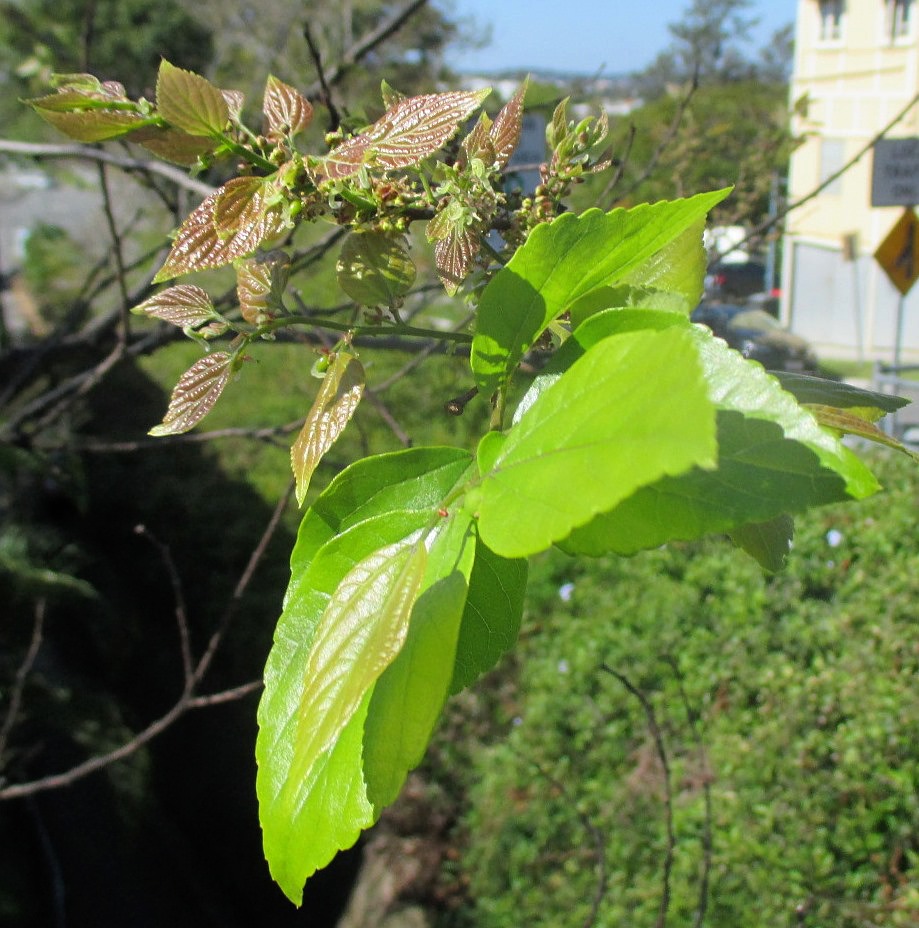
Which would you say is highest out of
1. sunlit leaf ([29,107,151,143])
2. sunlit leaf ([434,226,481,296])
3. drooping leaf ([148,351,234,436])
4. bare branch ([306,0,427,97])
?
bare branch ([306,0,427,97])

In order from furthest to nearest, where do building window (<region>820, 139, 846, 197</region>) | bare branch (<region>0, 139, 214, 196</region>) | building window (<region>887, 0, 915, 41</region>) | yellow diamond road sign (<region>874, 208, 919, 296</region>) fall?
building window (<region>820, 139, 846, 197</region>) → building window (<region>887, 0, 915, 41</region>) → yellow diamond road sign (<region>874, 208, 919, 296</region>) → bare branch (<region>0, 139, 214, 196</region>)

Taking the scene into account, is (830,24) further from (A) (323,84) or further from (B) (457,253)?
(B) (457,253)

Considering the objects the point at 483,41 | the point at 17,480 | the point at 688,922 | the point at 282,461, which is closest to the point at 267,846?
the point at 688,922

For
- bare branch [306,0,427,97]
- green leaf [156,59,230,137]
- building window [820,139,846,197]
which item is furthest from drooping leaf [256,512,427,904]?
building window [820,139,846,197]

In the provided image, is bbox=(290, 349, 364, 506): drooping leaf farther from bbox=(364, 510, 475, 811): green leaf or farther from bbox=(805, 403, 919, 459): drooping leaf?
bbox=(805, 403, 919, 459): drooping leaf

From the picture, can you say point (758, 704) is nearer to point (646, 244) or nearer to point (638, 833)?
point (638, 833)

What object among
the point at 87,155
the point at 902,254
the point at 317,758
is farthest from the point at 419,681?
the point at 902,254
